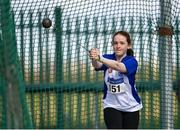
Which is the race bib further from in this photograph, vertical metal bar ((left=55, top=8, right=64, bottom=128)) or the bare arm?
vertical metal bar ((left=55, top=8, right=64, bottom=128))

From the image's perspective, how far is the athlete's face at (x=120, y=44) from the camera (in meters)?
5.65

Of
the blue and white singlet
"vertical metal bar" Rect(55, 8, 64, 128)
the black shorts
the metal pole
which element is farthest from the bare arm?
"vertical metal bar" Rect(55, 8, 64, 128)

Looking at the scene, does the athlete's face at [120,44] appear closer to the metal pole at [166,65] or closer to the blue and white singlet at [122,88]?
the blue and white singlet at [122,88]

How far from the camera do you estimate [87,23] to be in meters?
7.36

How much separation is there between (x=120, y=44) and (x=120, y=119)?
73cm

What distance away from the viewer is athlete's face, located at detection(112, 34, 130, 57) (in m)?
5.65

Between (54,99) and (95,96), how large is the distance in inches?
21.1

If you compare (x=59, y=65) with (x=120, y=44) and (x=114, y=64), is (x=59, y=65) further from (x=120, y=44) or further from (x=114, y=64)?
(x=114, y=64)

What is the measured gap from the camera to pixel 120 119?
5.68m

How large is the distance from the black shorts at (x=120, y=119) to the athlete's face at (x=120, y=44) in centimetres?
56

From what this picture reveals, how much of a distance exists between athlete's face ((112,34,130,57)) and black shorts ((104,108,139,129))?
559 millimetres

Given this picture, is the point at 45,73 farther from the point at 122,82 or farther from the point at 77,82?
the point at 122,82

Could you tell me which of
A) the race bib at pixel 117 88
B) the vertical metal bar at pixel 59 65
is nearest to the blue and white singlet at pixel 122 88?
the race bib at pixel 117 88

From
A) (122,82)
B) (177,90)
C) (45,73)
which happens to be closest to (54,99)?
(45,73)
